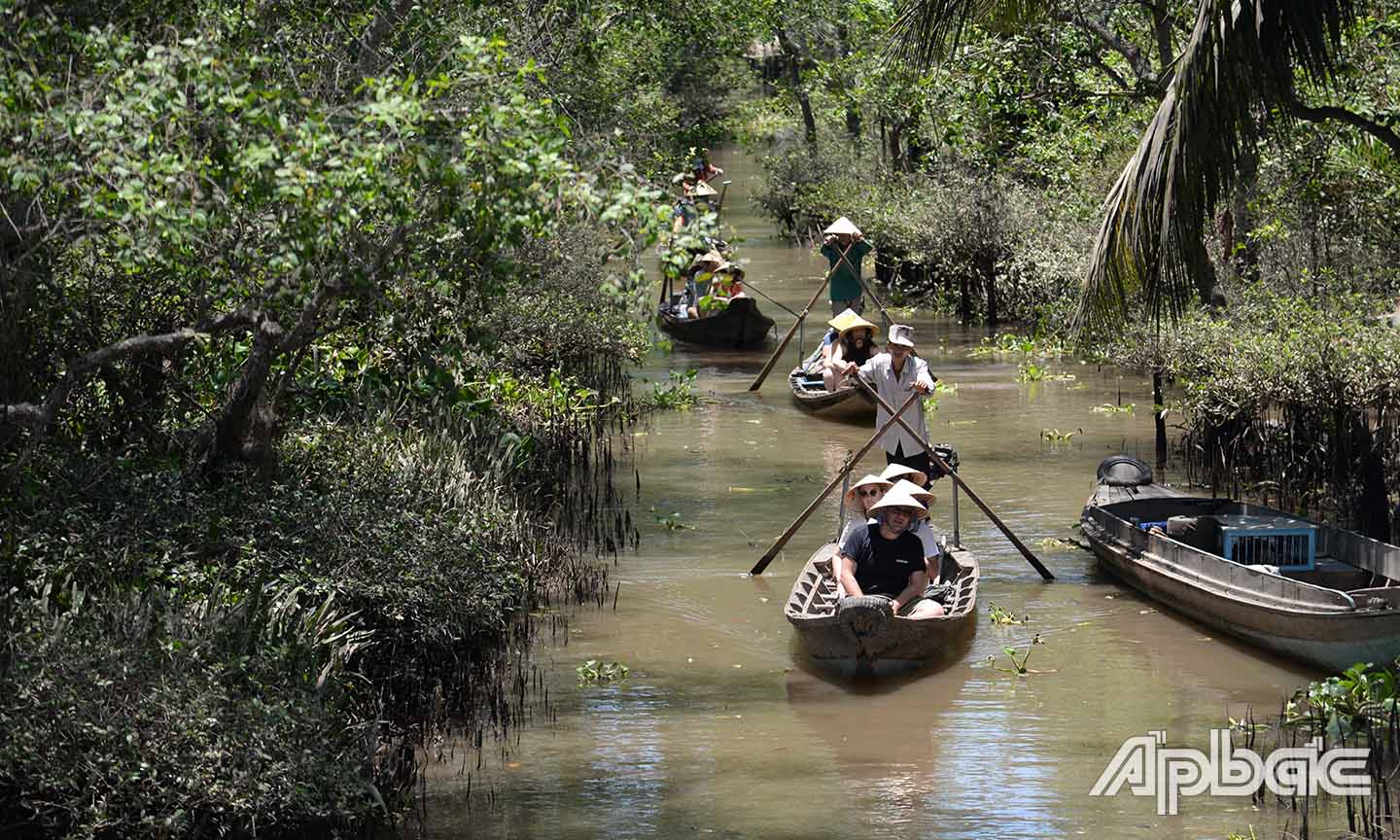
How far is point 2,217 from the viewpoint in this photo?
9250 millimetres

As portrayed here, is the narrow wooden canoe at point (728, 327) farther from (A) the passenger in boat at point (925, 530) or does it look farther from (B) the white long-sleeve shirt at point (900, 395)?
(A) the passenger in boat at point (925, 530)

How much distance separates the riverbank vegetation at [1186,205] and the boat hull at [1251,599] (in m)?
1.69

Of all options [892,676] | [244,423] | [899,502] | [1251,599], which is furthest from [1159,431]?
[244,423]

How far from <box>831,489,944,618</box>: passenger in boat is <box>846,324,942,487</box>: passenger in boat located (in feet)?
7.27

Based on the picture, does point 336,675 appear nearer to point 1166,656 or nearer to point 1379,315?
point 1166,656

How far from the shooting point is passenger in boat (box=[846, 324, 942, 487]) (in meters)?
14.1

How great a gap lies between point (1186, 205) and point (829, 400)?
32.4ft

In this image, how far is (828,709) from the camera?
35.7 feet

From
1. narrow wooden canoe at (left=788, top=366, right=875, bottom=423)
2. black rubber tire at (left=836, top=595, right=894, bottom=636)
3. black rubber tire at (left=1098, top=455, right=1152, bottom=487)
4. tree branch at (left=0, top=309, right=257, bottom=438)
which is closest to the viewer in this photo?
tree branch at (left=0, top=309, right=257, bottom=438)

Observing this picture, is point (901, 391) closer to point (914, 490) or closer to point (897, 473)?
point (897, 473)

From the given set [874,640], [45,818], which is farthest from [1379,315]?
[45,818]

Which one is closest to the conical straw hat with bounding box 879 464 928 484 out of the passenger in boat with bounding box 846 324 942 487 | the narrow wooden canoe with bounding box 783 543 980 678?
the narrow wooden canoe with bounding box 783 543 980 678

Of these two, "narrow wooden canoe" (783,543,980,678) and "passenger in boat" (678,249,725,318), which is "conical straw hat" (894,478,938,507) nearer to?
"narrow wooden canoe" (783,543,980,678)

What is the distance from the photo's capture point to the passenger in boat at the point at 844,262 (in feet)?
79.7
